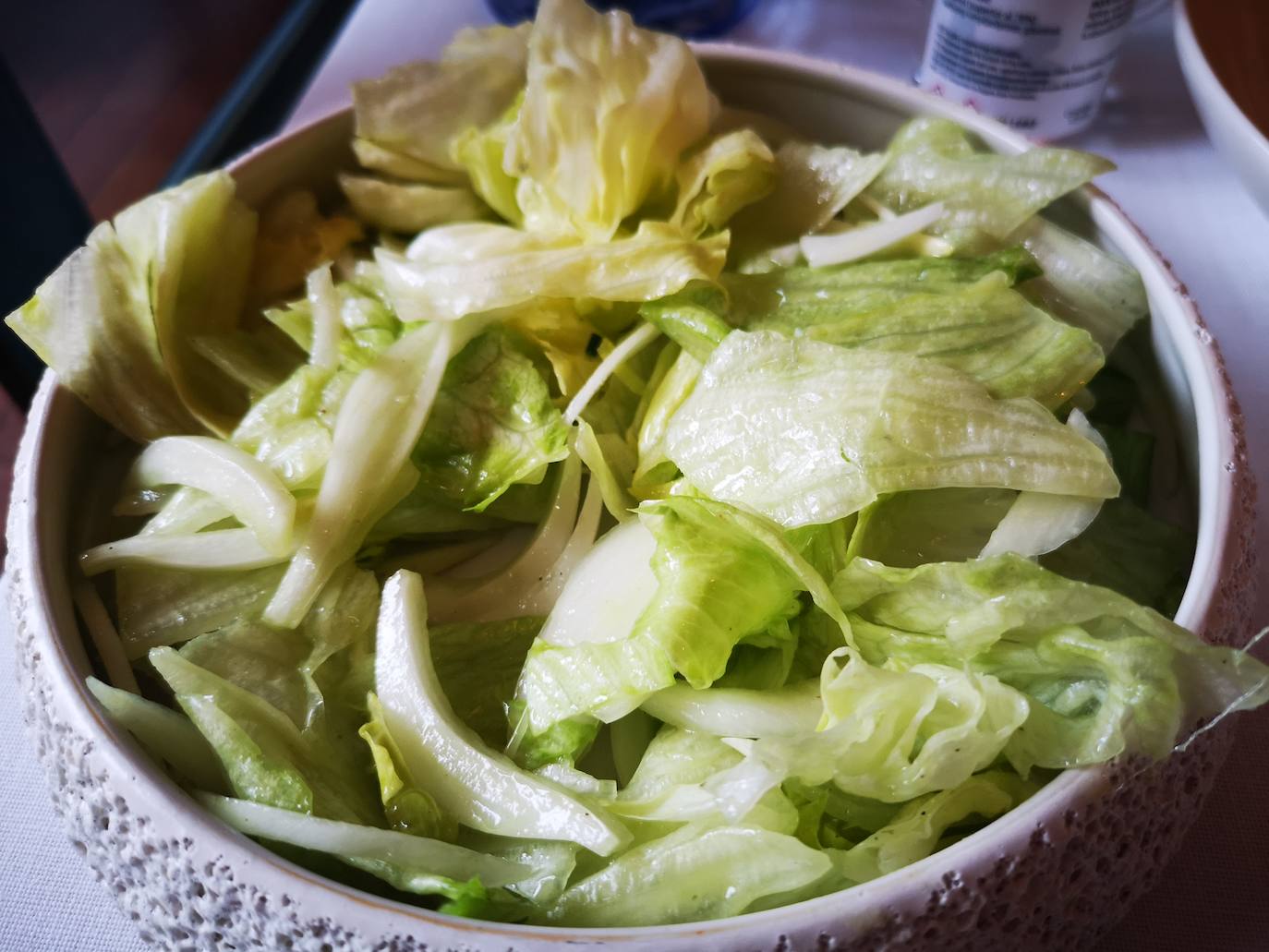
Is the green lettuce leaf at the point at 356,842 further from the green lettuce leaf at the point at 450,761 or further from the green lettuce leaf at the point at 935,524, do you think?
the green lettuce leaf at the point at 935,524

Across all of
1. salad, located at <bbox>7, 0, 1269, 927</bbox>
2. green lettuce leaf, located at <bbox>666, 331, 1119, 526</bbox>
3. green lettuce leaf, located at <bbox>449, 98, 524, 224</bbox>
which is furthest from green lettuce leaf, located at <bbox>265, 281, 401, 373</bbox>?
green lettuce leaf, located at <bbox>666, 331, 1119, 526</bbox>

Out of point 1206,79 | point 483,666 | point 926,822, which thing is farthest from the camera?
point 1206,79

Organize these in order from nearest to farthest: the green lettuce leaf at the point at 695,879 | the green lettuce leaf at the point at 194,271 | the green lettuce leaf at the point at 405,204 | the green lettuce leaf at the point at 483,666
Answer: the green lettuce leaf at the point at 695,879 → the green lettuce leaf at the point at 483,666 → the green lettuce leaf at the point at 194,271 → the green lettuce leaf at the point at 405,204

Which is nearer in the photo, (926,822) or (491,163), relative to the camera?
(926,822)

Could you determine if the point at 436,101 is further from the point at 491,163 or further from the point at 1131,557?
the point at 1131,557

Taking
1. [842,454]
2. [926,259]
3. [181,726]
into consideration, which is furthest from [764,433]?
[181,726]

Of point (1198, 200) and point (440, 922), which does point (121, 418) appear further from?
point (1198, 200)

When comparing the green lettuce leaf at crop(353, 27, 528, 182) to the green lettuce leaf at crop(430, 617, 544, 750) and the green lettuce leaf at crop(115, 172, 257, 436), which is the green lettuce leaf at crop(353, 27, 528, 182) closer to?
the green lettuce leaf at crop(115, 172, 257, 436)

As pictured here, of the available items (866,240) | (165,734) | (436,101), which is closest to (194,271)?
(436,101)

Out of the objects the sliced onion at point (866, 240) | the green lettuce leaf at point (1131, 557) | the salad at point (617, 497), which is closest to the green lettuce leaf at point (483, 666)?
the salad at point (617, 497)
